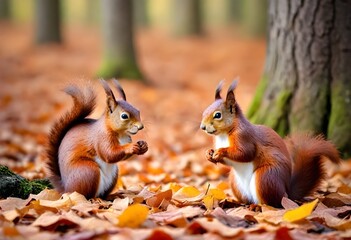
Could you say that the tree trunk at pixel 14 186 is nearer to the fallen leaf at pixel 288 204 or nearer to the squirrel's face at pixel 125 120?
the squirrel's face at pixel 125 120

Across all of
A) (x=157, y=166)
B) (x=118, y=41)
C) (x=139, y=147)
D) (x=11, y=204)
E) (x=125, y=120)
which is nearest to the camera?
(x=11, y=204)

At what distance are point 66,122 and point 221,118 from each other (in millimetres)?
996

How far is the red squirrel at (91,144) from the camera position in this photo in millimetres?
3518

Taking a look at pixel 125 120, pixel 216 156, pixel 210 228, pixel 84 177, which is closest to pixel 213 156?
pixel 216 156

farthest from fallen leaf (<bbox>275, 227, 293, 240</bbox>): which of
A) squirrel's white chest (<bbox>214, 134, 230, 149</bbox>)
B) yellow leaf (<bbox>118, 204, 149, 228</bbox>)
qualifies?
squirrel's white chest (<bbox>214, 134, 230, 149</bbox>)

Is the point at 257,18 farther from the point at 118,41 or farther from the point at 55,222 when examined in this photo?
the point at 55,222

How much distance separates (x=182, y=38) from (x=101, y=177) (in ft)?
A: 49.1

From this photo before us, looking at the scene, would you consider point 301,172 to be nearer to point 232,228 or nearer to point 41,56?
point 232,228

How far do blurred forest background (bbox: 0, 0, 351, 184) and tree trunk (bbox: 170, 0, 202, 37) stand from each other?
0.03 m

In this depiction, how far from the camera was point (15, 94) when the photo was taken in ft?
31.7

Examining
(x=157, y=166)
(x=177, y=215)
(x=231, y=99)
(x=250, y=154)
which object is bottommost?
(x=157, y=166)

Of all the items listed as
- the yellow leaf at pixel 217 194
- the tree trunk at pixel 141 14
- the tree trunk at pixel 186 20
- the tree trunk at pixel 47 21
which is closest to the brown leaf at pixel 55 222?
the yellow leaf at pixel 217 194

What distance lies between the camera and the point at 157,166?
5.68 metres

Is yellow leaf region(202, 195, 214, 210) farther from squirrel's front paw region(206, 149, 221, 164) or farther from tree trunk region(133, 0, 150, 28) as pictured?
tree trunk region(133, 0, 150, 28)
